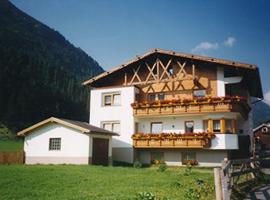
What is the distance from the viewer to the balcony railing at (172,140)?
26703mm

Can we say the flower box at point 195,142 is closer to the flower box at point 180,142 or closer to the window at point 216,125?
the flower box at point 180,142

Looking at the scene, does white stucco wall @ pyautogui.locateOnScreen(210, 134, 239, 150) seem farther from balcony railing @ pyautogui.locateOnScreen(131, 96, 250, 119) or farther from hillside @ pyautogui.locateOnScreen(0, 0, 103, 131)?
hillside @ pyautogui.locateOnScreen(0, 0, 103, 131)

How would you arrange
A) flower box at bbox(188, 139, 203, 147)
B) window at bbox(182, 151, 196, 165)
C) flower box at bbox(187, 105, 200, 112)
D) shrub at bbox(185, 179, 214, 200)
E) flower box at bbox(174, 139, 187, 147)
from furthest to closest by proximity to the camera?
window at bbox(182, 151, 196, 165)
flower box at bbox(187, 105, 200, 112)
flower box at bbox(174, 139, 187, 147)
flower box at bbox(188, 139, 203, 147)
shrub at bbox(185, 179, 214, 200)

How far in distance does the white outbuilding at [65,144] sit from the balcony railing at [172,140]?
2.86m

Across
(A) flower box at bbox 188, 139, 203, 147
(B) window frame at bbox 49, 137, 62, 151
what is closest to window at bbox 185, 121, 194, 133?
(A) flower box at bbox 188, 139, 203, 147

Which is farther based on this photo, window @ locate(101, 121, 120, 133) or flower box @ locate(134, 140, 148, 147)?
window @ locate(101, 121, 120, 133)

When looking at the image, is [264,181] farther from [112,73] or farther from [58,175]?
[112,73]

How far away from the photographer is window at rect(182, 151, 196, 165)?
95.3ft

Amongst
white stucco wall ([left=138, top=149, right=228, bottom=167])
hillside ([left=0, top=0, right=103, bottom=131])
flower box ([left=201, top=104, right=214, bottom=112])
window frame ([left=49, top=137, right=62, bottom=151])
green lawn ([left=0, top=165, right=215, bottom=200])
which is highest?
hillside ([left=0, top=0, right=103, bottom=131])

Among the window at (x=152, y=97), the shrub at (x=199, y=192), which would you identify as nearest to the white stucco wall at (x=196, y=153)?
the window at (x=152, y=97)

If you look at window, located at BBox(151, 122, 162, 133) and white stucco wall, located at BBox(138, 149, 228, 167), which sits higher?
window, located at BBox(151, 122, 162, 133)

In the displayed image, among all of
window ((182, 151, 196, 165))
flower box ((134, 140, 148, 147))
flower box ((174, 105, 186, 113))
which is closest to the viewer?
flower box ((174, 105, 186, 113))

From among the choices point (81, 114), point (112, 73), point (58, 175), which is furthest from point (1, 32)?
point (58, 175)

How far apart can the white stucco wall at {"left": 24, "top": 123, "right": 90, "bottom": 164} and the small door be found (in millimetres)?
1109
